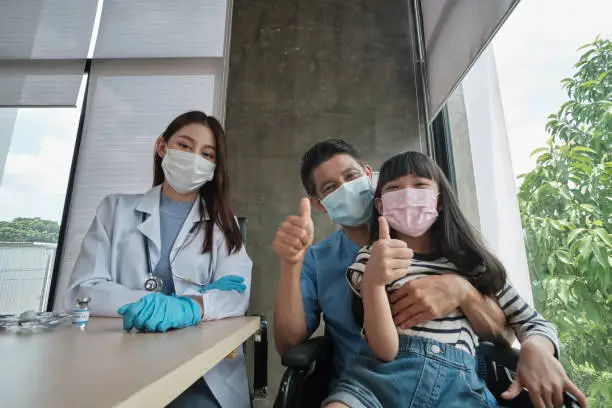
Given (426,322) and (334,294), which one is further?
(334,294)

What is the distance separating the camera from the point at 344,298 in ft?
3.64

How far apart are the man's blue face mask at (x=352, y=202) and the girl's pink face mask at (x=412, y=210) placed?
6.8 inches

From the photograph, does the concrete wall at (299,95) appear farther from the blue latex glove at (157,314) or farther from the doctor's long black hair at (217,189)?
the blue latex glove at (157,314)

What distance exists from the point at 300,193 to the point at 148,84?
5.09ft

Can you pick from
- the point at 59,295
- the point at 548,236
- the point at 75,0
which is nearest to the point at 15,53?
the point at 75,0

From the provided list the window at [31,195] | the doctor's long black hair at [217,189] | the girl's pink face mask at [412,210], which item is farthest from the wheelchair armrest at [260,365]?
the window at [31,195]

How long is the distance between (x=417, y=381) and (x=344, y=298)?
384mm

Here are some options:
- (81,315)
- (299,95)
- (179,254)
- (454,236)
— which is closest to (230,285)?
(179,254)

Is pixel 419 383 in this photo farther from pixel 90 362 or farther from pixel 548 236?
pixel 548 236

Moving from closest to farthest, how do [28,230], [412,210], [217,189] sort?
[412,210]
[217,189]
[28,230]

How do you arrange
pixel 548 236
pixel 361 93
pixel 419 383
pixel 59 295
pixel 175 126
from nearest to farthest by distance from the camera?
pixel 419 383 < pixel 548 236 < pixel 175 126 < pixel 59 295 < pixel 361 93

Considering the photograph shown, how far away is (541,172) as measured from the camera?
50.8 inches

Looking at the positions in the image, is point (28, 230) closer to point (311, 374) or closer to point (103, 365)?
point (311, 374)

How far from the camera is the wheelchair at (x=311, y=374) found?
79cm
